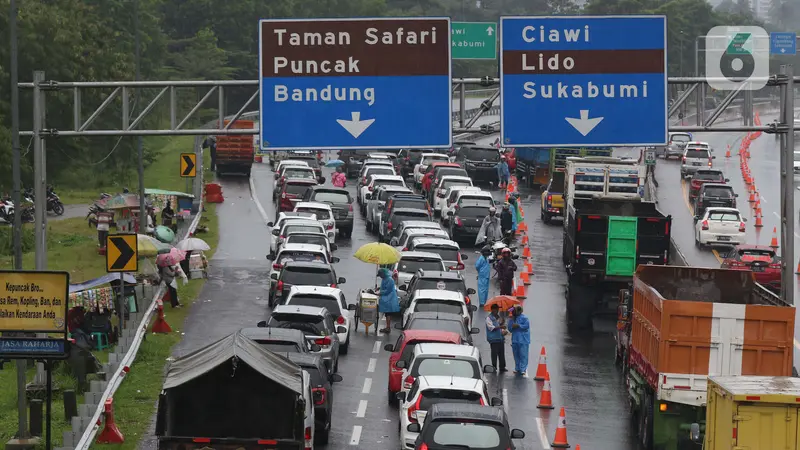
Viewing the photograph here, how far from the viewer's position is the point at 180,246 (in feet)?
126

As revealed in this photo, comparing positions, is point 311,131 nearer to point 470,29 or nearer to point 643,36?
point 643,36

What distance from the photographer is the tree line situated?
51.0m

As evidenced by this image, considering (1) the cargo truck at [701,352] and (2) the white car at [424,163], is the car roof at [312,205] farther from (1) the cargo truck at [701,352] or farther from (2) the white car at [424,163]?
(1) the cargo truck at [701,352]

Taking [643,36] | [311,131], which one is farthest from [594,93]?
[311,131]

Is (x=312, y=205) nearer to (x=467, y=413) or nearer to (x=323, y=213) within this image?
(x=323, y=213)

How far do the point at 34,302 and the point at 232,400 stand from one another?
3539 mm

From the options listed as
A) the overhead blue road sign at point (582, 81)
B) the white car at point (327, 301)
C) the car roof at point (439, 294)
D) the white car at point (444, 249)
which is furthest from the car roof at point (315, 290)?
the overhead blue road sign at point (582, 81)

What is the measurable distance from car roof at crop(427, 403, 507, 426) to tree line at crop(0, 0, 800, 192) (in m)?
27.9

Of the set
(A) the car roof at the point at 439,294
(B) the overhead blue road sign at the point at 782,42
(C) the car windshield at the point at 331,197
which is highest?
(B) the overhead blue road sign at the point at 782,42

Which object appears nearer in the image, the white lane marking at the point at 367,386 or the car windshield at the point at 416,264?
the white lane marking at the point at 367,386

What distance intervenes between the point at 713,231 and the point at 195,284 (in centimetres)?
1971

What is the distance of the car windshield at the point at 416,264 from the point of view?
36.5 meters

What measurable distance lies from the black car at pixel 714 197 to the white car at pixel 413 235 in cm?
1840

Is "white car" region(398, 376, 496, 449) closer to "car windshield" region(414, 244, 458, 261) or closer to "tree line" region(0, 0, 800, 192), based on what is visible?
"car windshield" region(414, 244, 458, 261)
